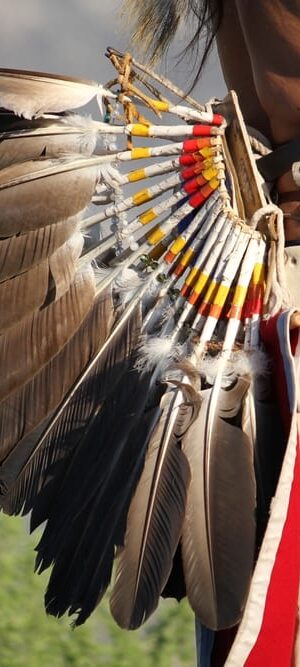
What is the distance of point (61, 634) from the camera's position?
309cm

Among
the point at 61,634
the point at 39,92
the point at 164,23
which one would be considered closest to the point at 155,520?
the point at 39,92

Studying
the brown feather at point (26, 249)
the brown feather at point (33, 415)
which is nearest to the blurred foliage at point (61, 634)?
the brown feather at point (33, 415)

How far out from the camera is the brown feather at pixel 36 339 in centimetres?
152

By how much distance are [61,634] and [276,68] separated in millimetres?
2015

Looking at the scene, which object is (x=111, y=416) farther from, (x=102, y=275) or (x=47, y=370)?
(x=102, y=275)

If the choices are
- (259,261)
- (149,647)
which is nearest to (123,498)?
(259,261)

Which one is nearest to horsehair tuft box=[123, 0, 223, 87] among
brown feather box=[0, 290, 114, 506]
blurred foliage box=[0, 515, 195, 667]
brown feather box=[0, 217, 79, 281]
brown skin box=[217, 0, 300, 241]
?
brown skin box=[217, 0, 300, 241]

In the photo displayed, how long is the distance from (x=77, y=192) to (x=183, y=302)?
22 cm

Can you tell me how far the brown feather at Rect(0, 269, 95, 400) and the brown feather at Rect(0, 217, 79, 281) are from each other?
0.07m

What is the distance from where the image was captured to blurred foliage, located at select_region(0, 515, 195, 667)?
3.00m

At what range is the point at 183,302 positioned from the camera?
5.31ft

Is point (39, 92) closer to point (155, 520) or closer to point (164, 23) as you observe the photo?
point (164, 23)

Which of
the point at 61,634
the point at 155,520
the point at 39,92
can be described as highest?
the point at 39,92

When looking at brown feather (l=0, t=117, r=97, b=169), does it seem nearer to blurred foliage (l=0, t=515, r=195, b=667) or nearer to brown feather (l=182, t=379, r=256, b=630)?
brown feather (l=182, t=379, r=256, b=630)
